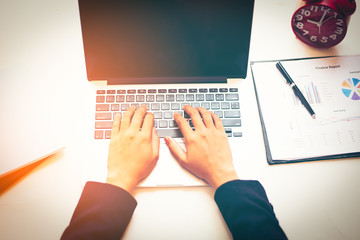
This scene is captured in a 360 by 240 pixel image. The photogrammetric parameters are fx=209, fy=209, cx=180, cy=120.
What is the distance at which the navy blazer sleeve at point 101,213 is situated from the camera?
1.54 feet

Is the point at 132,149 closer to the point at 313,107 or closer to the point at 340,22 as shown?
the point at 313,107

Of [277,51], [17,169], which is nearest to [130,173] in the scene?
[17,169]

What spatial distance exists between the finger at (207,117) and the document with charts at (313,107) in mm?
159

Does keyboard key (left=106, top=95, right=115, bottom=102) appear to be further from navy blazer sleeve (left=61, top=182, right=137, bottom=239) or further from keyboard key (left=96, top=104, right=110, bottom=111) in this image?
navy blazer sleeve (left=61, top=182, right=137, bottom=239)

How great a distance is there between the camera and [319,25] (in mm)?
670

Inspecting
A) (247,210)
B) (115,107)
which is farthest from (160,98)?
(247,210)

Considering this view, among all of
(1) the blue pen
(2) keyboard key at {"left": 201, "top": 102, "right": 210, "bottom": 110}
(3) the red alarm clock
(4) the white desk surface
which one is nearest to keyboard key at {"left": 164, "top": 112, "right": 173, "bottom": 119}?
(2) keyboard key at {"left": 201, "top": 102, "right": 210, "bottom": 110}

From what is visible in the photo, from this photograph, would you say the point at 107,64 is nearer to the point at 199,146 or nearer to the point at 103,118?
the point at 103,118

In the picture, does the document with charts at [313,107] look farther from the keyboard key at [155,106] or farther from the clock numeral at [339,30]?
the keyboard key at [155,106]

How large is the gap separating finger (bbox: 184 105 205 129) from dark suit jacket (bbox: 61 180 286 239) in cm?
18

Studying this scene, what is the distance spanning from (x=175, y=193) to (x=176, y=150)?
115 mm

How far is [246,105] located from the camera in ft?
2.11

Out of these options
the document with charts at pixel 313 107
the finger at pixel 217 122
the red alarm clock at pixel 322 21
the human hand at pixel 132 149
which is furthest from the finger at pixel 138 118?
the red alarm clock at pixel 322 21

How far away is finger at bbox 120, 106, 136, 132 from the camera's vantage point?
60cm
